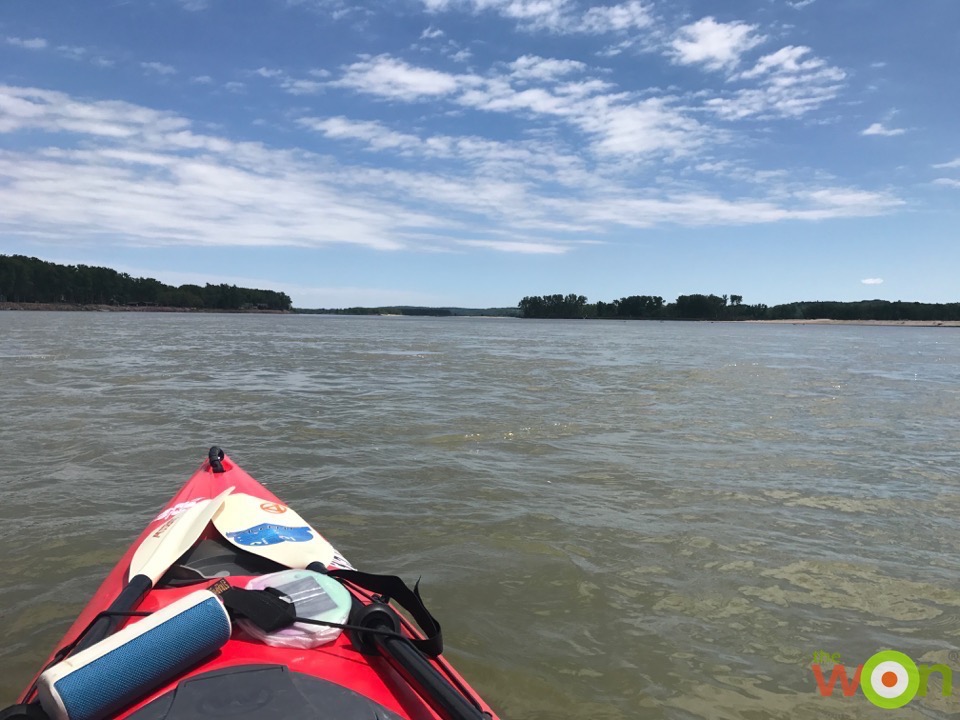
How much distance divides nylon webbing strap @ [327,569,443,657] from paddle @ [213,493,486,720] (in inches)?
1.8

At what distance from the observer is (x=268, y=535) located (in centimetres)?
417

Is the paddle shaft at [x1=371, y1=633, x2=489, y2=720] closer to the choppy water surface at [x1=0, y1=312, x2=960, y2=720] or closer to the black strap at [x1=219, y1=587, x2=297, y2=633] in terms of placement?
the black strap at [x1=219, y1=587, x2=297, y2=633]

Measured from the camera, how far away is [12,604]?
15.2ft

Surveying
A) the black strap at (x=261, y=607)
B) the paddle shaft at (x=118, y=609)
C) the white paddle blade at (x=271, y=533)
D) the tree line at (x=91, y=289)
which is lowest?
the white paddle blade at (x=271, y=533)

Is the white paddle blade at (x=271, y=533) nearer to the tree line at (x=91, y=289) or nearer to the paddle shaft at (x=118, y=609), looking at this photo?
the paddle shaft at (x=118, y=609)

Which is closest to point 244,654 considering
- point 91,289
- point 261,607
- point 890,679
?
point 261,607

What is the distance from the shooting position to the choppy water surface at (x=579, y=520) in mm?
4160

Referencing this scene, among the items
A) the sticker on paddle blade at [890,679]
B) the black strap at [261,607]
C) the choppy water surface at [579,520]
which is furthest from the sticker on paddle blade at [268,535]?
the sticker on paddle blade at [890,679]

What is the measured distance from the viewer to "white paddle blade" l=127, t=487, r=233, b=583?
3508 millimetres

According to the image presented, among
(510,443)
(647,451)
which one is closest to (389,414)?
(510,443)

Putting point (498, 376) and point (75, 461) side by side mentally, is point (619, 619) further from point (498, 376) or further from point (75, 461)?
point (498, 376)

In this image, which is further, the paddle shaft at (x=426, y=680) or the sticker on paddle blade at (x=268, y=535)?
the sticker on paddle blade at (x=268, y=535)

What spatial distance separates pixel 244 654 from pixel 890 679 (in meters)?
4.27

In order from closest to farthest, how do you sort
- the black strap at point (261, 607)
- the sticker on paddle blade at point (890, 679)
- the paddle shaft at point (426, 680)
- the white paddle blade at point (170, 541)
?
the paddle shaft at point (426, 680) < the black strap at point (261, 607) < the white paddle blade at point (170, 541) < the sticker on paddle blade at point (890, 679)
